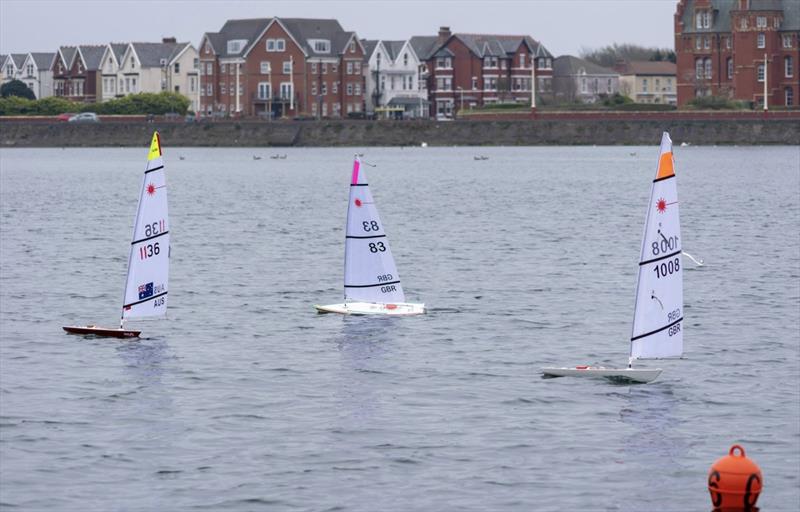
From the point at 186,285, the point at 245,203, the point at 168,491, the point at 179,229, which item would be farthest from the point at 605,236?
the point at 168,491

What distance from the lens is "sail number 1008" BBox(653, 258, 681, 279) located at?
96.4ft

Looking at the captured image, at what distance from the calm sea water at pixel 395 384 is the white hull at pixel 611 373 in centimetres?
25

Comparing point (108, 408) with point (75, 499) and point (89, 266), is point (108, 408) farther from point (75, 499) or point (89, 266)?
point (89, 266)

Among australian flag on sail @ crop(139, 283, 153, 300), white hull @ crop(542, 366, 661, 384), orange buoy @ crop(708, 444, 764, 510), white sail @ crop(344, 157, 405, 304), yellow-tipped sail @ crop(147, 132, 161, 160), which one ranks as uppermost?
yellow-tipped sail @ crop(147, 132, 161, 160)

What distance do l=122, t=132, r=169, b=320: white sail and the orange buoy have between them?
20.0 metres

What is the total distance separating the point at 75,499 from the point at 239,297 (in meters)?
26.4

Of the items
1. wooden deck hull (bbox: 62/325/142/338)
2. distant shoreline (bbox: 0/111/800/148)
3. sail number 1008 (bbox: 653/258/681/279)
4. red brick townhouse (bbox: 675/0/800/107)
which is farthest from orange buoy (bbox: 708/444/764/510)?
red brick townhouse (bbox: 675/0/800/107)

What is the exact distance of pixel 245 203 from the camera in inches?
4222

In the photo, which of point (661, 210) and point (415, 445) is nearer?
point (415, 445)

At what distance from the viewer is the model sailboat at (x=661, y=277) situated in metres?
28.4

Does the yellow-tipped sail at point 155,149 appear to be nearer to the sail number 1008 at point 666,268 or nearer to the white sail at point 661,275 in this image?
the white sail at point 661,275

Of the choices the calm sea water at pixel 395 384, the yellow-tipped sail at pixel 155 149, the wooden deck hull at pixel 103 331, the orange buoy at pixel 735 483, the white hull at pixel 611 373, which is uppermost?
the yellow-tipped sail at pixel 155 149

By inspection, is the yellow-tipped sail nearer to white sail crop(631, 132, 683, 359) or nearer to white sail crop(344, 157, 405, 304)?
white sail crop(344, 157, 405, 304)

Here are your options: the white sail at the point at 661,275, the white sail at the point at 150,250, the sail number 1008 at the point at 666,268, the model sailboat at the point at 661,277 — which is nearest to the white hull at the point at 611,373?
the model sailboat at the point at 661,277
